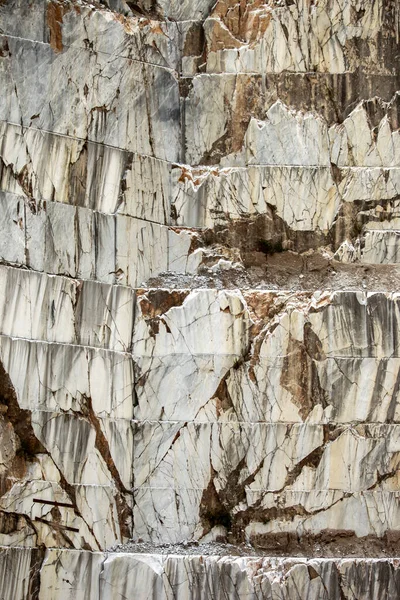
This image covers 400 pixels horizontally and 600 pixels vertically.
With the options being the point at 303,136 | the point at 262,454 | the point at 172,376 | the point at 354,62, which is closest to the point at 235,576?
the point at 262,454

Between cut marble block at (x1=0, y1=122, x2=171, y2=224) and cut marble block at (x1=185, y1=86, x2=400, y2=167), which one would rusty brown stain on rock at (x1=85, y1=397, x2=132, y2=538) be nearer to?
cut marble block at (x1=0, y1=122, x2=171, y2=224)

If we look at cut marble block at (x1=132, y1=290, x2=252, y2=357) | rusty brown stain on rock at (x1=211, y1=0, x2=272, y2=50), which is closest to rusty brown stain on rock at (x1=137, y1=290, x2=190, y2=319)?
cut marble block at (x1=132, y1=290, x2=252, y2=357)

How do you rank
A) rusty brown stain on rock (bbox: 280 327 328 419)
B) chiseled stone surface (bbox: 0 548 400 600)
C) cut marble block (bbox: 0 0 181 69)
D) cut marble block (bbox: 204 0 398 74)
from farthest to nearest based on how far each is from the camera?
cut marble block (bbox: 204 0 398 74) < rusty brown stain on rock (bbox: 280 327 328 419) < cut marble block (bbox: 0 0 181 69) < chiseled stone surface (bbox: 0 548 400 600)

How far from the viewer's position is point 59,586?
29.3 ft

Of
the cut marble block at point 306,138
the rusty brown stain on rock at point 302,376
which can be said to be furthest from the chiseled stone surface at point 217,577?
the cut marble block at point 306,138

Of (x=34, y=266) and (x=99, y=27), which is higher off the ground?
(x=99, y=27)

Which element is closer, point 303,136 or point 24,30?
point 24,30

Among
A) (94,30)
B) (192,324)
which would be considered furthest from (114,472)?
(94,30)

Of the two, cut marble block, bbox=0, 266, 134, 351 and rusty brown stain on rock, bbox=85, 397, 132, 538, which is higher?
cut marble block, bbox=0, 266, 134, 351

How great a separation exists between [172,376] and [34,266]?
2035 mm

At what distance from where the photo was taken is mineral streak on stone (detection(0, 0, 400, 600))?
29.7ft

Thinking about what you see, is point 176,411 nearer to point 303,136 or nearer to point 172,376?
point 172,376

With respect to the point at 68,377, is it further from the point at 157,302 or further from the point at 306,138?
the point at 306,138

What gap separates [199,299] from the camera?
9.76 metres
